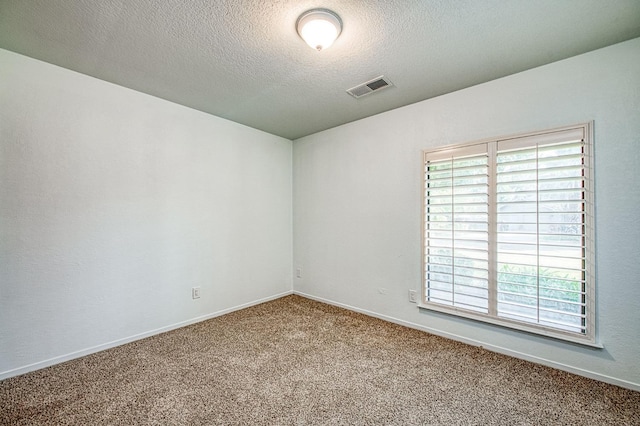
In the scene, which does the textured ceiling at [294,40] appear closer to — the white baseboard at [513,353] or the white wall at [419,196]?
the white wall at [419,196]

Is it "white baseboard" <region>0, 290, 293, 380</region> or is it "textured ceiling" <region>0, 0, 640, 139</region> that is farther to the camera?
"white baseboard" <region>0, 290, 293, 380</region>

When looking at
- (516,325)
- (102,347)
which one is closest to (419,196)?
(516,325)

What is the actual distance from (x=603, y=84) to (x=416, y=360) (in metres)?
2.61

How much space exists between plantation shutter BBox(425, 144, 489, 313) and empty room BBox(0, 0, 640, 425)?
0.02 m

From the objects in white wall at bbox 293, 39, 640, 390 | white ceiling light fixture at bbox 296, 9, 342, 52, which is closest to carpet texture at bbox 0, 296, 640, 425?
white wall at bbox 293, 39, 640, 390

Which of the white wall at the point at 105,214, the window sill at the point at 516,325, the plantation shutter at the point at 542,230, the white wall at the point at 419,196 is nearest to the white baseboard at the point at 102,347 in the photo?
the white wall at the point at 105,214

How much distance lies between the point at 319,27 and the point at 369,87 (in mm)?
1010

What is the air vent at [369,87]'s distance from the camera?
2461 mm

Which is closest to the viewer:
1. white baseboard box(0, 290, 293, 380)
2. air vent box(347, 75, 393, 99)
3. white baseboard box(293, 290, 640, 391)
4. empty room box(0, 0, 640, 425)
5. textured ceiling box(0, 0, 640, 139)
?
textured ceiling box(0, 0, 640, 139)

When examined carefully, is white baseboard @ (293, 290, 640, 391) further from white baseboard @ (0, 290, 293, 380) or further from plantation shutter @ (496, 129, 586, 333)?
white baseboard @ (0, 290, 293, 380)

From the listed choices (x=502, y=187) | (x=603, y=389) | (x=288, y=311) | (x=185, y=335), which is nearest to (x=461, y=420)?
(x=603, y=389)

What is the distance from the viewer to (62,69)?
7.39ft

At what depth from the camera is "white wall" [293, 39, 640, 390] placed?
1915 millimetres

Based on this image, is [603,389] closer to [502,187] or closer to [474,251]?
[474,251]
